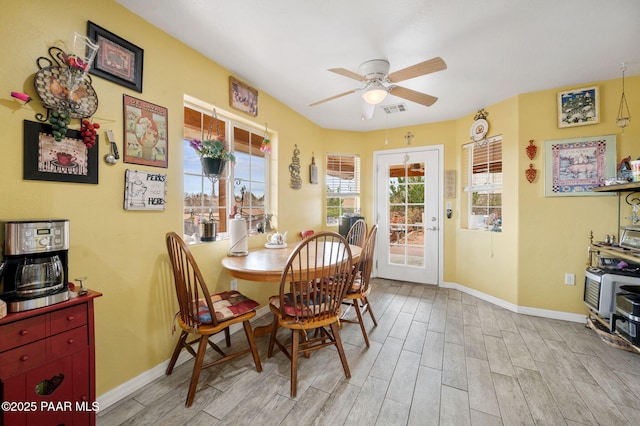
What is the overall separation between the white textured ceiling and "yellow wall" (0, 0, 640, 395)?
0.75 feet

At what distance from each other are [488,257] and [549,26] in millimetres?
2498

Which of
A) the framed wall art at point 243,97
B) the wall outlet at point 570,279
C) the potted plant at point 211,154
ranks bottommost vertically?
the wall outlet at point 570,279

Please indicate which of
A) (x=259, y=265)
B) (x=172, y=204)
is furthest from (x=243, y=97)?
(x=259, y=265)

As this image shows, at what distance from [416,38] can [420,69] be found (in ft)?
0.98

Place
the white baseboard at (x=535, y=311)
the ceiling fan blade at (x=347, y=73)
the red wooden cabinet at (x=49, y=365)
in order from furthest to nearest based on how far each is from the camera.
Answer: the white baseboard at (x=535, y=311), the ceiling fan blade at (x=347, y=73), the red wooden cabinet at (x=49, y=365)

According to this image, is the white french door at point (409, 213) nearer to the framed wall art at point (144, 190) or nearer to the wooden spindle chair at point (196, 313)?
the wooden spindle chair at point (196, 313)

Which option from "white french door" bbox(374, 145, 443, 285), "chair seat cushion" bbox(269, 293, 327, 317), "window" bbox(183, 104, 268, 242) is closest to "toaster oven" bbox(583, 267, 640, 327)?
"white french door" bbox(374, 145, 443, 285)

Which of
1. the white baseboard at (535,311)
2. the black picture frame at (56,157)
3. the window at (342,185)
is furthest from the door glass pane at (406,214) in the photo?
the black picture frame at (56,157)

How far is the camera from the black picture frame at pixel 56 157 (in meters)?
1.25

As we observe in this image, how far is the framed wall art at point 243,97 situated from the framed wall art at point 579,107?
325 cm

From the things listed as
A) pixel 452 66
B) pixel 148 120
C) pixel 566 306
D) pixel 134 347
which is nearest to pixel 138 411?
pixel 134 347

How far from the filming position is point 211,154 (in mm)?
2064

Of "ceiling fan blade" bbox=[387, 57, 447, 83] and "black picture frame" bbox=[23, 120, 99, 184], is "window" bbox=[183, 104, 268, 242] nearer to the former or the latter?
"black picture frame" bbox=[23, 120, 99, 184]

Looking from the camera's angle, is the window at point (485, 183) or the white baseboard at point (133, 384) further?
the window at point (485, 183)
